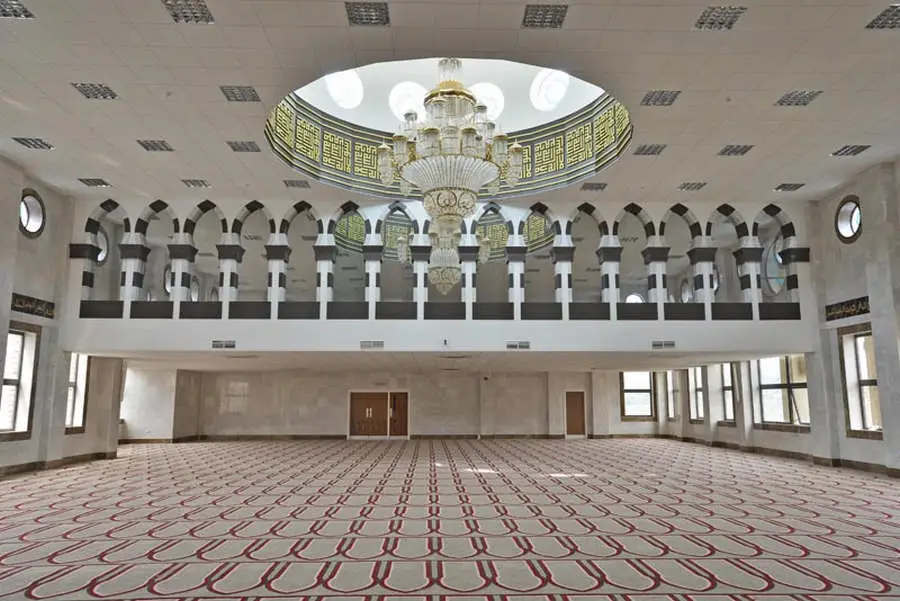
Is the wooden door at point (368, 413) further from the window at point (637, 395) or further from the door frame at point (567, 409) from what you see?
the window at point (637, 395)

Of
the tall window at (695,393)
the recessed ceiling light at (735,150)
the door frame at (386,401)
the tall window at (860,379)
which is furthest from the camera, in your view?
the door frame at (386,401)

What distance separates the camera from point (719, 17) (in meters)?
5.46

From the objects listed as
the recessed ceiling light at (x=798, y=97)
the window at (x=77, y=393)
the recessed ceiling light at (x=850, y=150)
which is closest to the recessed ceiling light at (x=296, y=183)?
the window at (x=77, y=393)

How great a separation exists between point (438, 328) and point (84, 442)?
6.64 meters

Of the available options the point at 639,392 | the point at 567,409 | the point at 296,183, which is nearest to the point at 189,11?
the point at 296,183

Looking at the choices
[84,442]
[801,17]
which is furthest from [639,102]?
[84,442]

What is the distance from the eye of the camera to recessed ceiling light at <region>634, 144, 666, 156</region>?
27.4 feet

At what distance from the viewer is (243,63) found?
6.23m

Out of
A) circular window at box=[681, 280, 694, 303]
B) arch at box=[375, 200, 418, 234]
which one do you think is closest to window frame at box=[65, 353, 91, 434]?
arch at box=[375, 200, 418, 234]

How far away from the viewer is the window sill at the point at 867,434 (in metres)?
8.98

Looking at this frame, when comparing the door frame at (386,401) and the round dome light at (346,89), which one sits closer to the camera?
the round dome light at (346,89)

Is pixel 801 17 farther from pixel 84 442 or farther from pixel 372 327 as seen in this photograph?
pixel 84 442

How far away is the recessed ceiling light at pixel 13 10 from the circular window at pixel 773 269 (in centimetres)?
1234

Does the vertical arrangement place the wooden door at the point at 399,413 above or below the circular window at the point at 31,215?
below
